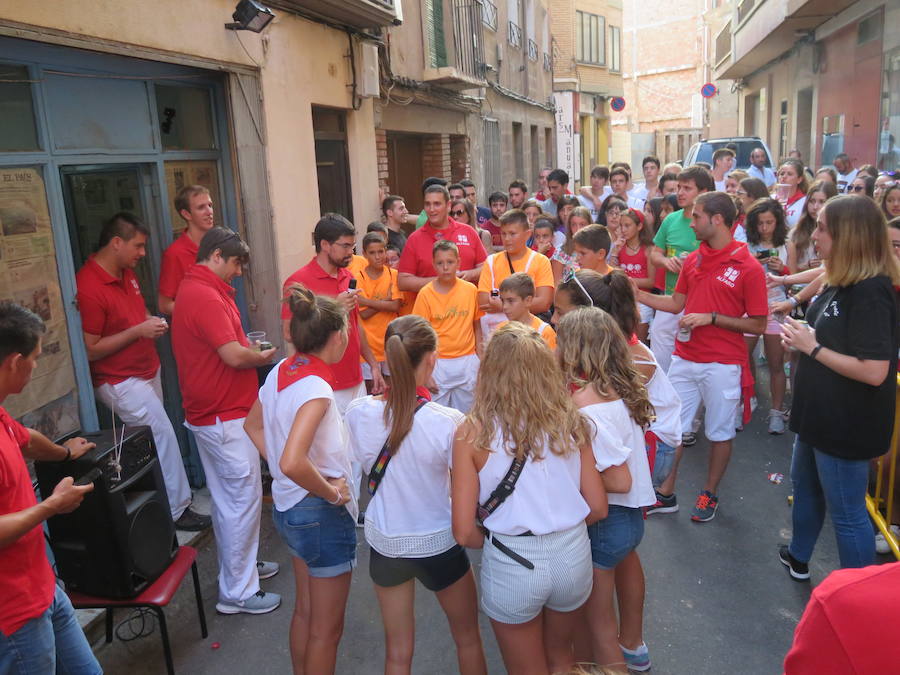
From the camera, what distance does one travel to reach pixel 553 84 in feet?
80.0

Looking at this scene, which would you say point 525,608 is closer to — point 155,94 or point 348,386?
point 348,386

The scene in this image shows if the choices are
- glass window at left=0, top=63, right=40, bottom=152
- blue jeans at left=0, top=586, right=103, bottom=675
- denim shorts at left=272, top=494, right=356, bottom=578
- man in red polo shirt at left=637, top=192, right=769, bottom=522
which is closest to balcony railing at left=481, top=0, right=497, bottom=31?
man in red polo shirt at left=637, top=192, right=769, bottom=522

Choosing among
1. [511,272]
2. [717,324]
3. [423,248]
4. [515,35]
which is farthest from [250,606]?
[515,35]

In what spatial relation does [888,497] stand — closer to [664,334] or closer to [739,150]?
[664,334]

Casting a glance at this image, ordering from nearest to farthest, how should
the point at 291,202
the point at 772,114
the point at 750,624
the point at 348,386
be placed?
the point at 750,624 → the point at 348,386 → the point at 291,202 → the point at 772,114

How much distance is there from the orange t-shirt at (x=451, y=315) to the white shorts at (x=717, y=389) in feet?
4.89

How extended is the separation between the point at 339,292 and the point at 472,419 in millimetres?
2274

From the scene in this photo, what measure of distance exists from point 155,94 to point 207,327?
2.16 meters

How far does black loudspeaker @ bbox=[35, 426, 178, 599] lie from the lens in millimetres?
3088

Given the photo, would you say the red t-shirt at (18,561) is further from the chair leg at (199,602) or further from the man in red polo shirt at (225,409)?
the man in red polo shirt at (225,409)

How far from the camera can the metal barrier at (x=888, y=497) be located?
3959 mm

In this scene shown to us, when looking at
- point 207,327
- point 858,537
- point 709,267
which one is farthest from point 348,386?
point 858,537

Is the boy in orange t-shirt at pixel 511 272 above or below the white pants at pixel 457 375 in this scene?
above

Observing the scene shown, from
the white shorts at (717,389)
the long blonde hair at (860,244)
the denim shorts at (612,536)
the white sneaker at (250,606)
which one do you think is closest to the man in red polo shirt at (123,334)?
the white sneaker at (250,606)
